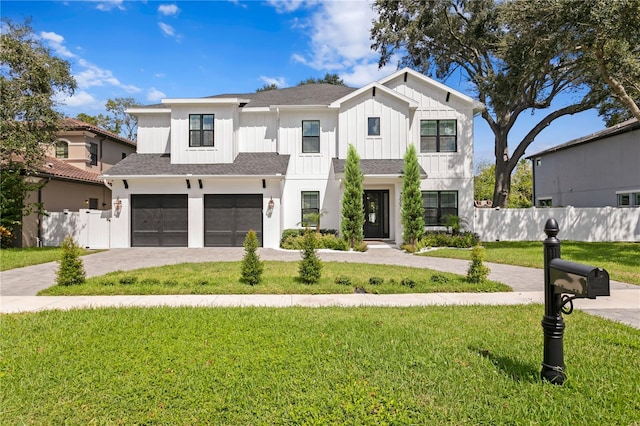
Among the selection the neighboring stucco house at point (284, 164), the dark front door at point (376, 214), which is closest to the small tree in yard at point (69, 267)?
Answer: the neighboring stucco house at point (284, 164)

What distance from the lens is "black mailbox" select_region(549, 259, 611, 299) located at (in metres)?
2.65

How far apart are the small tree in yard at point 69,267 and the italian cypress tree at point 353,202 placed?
9566 millimetres

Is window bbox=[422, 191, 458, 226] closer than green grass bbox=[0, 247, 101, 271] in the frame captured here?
No

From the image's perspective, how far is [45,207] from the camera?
55.5ft

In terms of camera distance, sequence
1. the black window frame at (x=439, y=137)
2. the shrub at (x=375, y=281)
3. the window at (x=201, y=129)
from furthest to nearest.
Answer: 1. the black window frame at (x=439, y=137)
2. the window at (x=201, y=129)
3. the shrub at (x=375, y=281)

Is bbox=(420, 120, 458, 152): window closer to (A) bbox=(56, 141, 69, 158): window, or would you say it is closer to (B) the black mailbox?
(B) the black mailbox

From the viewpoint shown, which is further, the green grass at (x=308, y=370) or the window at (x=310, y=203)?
the window at (x=310, y=203)

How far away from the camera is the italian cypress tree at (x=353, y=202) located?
14.6 meters

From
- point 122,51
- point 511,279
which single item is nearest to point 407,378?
point 511,279

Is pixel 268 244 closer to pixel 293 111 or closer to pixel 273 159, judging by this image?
pixel 273 159

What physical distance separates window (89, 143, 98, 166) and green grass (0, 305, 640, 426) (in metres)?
19.4

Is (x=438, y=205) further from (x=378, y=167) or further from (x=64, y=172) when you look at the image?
(x=64, y=172)

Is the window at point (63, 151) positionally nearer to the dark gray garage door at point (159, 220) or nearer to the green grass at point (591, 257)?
the dark gray garage door at point (159, 220)

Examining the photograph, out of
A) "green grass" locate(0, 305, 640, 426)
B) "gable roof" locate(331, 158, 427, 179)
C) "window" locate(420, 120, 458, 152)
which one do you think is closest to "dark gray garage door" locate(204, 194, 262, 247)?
"gable roof" locate(331, 158, 427, 179)
